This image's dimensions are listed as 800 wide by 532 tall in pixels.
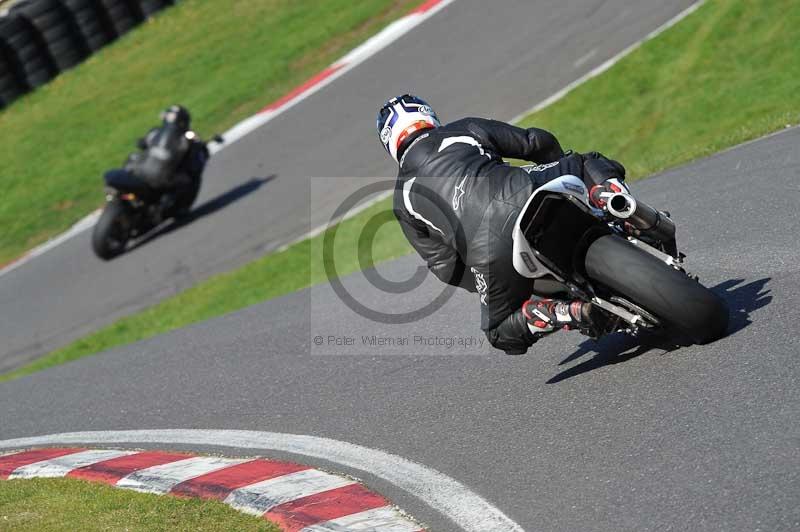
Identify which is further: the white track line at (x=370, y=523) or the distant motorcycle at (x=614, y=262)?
the distant motorcycle at (x=614, y=262)

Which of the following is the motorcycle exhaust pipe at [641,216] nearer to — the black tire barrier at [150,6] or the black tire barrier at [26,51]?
the black tire barrier at [26,51]

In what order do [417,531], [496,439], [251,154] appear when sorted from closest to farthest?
[417,531] → [496,439] → [251,154]

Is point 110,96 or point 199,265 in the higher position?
point 110,96

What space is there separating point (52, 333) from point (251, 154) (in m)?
4.69

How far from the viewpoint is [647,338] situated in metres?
5.45

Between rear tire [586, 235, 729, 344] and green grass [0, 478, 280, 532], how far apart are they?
1.78 m

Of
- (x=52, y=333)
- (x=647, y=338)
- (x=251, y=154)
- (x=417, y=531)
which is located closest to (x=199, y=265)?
(x=52, y=333)

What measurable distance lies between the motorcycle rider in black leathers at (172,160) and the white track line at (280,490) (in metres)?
10.1

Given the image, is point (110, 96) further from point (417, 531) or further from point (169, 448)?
point (417, 531)

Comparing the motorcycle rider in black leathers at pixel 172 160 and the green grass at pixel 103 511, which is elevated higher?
the motorcycle rider in black leathers at pixel 172 160

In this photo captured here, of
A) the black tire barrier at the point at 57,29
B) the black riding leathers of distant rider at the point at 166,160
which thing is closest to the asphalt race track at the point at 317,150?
the black riding leathers of distant rider at the point at 166,160

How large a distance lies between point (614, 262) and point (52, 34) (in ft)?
61.3

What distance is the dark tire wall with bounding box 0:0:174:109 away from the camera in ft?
67.1

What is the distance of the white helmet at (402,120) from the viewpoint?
557 cm
